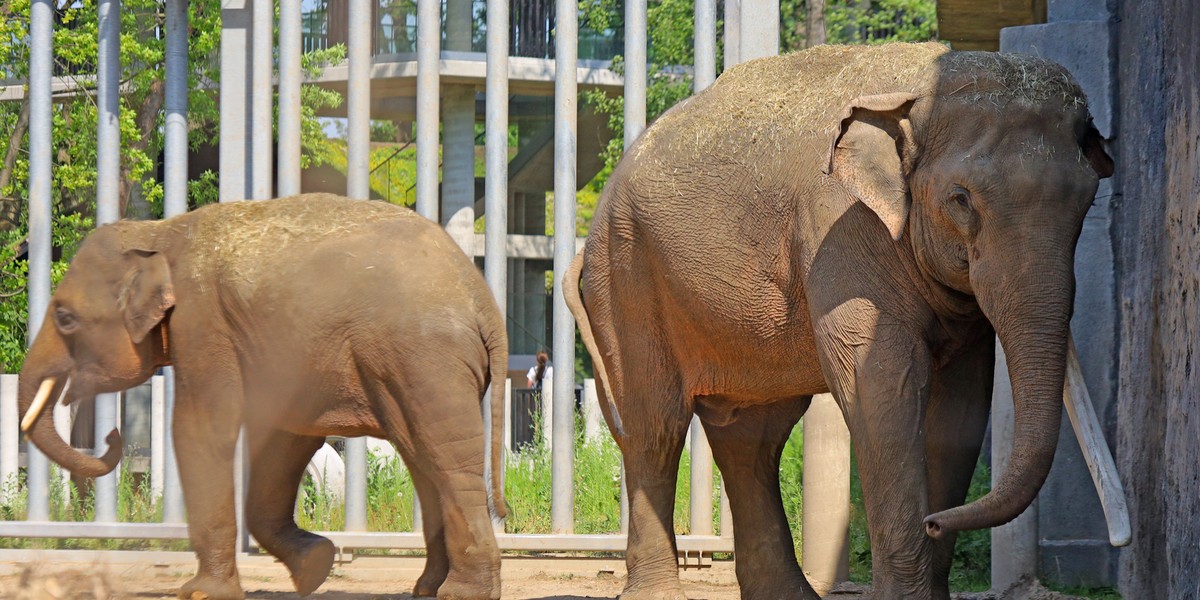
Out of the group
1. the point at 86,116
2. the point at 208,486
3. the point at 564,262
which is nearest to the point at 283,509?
the point at 208,486

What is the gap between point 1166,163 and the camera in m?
5.20

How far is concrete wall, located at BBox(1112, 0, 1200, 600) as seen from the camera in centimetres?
452

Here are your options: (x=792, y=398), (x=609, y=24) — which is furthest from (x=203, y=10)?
(x=792, y=398)

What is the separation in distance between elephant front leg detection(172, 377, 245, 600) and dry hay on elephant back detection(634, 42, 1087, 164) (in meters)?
2.33

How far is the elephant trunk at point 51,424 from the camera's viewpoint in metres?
7.30

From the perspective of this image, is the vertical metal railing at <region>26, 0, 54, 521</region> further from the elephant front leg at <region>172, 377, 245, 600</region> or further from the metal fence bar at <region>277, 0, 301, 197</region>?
the elephant front leg at <region>172, 377, 245, 600</region>

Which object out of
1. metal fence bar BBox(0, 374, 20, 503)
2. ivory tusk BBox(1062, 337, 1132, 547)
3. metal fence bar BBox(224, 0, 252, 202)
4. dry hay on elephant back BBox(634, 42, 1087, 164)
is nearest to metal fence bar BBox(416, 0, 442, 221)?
metal fence bar BBox(224, 0, 252, 202)

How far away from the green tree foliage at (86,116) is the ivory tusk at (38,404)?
687 centimetres

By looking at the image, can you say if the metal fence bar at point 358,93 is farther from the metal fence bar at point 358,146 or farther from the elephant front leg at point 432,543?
the elephant front leg at point 432,543

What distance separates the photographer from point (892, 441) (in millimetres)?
4824

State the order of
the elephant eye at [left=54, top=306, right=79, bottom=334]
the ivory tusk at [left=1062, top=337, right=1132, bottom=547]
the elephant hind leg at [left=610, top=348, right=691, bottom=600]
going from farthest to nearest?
the elephant eye at [left=54, top=306, right=79, bottom=334] → the elephant hind leg at [left=610, top=348, right=691, bottom=600] → the ivory tusk at [left=1062, top=337, right=1132, bottom=547]

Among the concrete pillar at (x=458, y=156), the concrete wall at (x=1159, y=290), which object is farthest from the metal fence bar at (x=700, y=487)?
the concrete pillar at (x=458, y=156)

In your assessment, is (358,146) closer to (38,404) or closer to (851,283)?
(38,404)

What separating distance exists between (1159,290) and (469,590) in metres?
2.97
